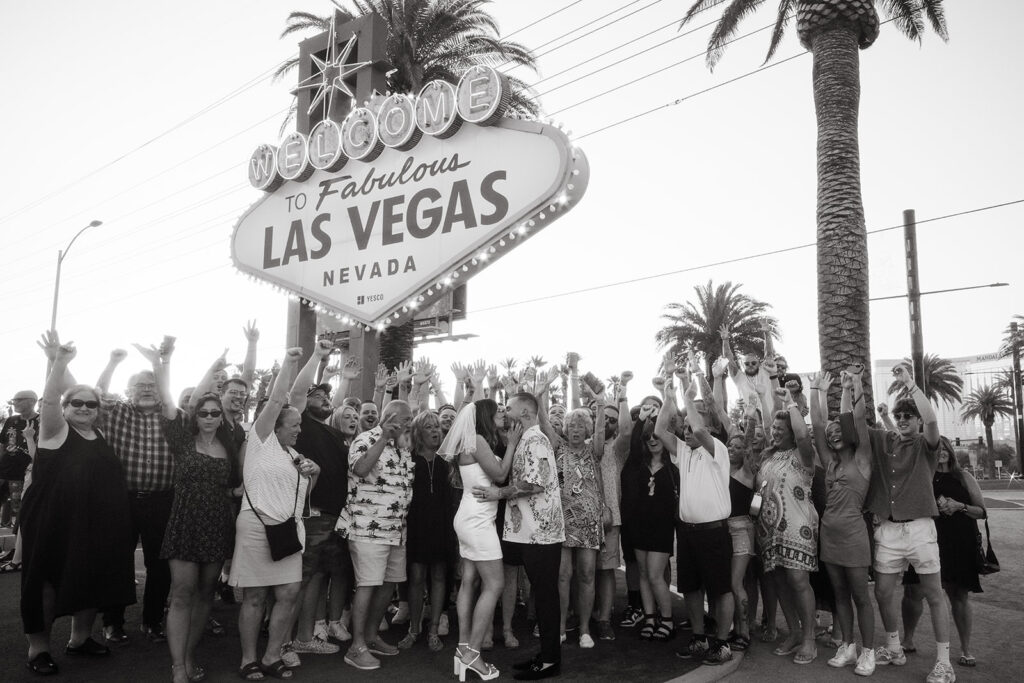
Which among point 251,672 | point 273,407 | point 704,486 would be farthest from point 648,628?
point 273,407

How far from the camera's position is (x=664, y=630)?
5.92m

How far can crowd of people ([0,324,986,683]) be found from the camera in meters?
4.79

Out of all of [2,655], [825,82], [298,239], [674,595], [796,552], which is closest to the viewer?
[2,655]

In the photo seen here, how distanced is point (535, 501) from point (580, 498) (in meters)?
0.98

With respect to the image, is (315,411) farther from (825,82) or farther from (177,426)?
(825,82)

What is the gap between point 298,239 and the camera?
1092 cm

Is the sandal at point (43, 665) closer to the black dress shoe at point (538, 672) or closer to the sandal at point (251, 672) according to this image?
the sandal at point (251, 672)

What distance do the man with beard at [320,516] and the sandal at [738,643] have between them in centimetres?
312

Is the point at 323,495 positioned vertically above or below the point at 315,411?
below

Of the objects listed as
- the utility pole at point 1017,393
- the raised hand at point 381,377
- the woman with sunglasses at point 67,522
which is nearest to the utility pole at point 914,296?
the raised hand at point 381,377

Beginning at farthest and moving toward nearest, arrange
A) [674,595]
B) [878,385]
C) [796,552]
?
[878,385], [674,595], [796,552]

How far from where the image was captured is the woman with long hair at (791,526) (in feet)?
18.4

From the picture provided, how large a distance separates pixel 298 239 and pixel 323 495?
6.53m

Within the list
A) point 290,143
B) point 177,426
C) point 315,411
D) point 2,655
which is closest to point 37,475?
point 177,426
